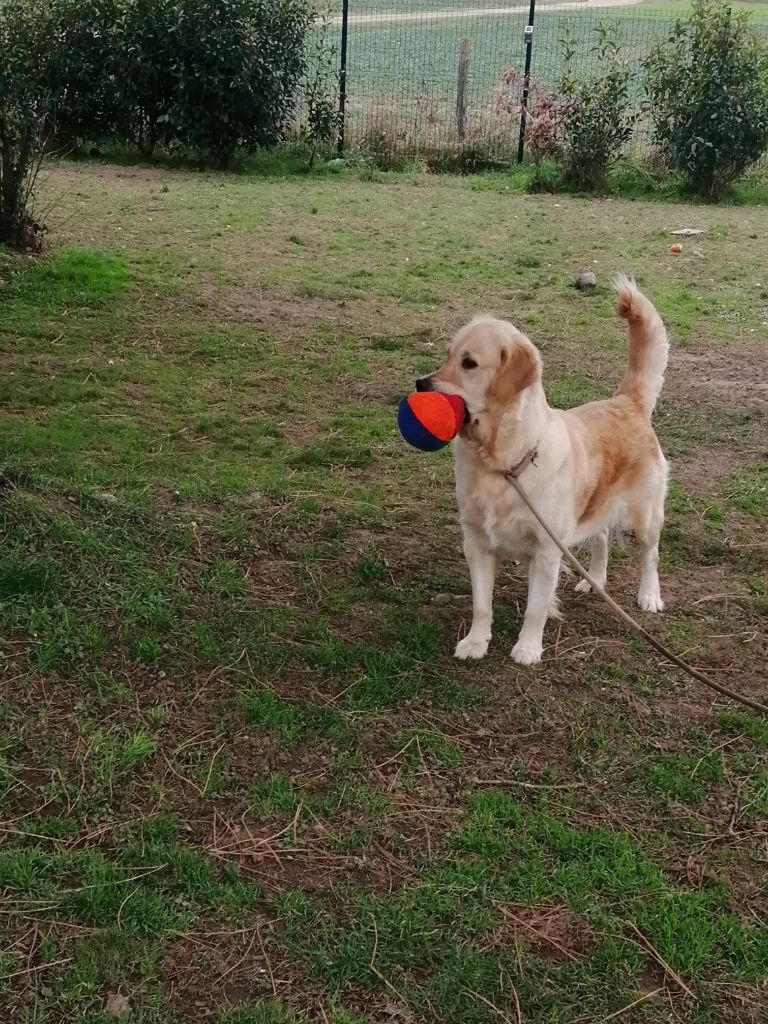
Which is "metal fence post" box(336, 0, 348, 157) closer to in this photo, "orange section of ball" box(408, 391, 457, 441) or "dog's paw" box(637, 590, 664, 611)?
"dog's paw" box(637, 590, 664, 611)

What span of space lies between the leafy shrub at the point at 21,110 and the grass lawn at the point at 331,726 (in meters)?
1.96

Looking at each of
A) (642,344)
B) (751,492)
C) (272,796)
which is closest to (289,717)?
(272,796)

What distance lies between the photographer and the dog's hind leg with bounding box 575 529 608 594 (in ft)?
14.2

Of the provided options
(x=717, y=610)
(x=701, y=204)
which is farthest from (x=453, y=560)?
(x=701, y=204)

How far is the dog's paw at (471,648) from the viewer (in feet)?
12.3

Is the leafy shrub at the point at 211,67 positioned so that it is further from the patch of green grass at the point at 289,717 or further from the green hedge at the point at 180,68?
the patch of green grass at the point at 289,717

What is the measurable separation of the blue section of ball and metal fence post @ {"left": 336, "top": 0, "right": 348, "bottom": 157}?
503 inches

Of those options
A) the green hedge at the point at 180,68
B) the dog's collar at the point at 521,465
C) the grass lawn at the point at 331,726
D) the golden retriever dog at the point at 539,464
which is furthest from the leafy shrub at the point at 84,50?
the dog's collar at the point at 521,465

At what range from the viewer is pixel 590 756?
10.6 ft

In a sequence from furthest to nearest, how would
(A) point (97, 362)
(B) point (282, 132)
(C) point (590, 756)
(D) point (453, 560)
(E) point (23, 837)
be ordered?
(B) point (282, 132)
(A) point (97, 362)
(D) point (453, 560)
(C) point (590, 756)
(E) point (23, 837)

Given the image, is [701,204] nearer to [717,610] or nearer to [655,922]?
[717,610]

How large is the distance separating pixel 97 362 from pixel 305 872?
4.51m

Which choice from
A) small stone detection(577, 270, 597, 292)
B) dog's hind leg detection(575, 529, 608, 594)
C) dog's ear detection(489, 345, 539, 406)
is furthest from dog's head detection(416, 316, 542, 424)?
small stone detection(577, 270, 597, 292)

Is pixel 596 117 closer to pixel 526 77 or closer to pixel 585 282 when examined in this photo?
pixel 526 77
